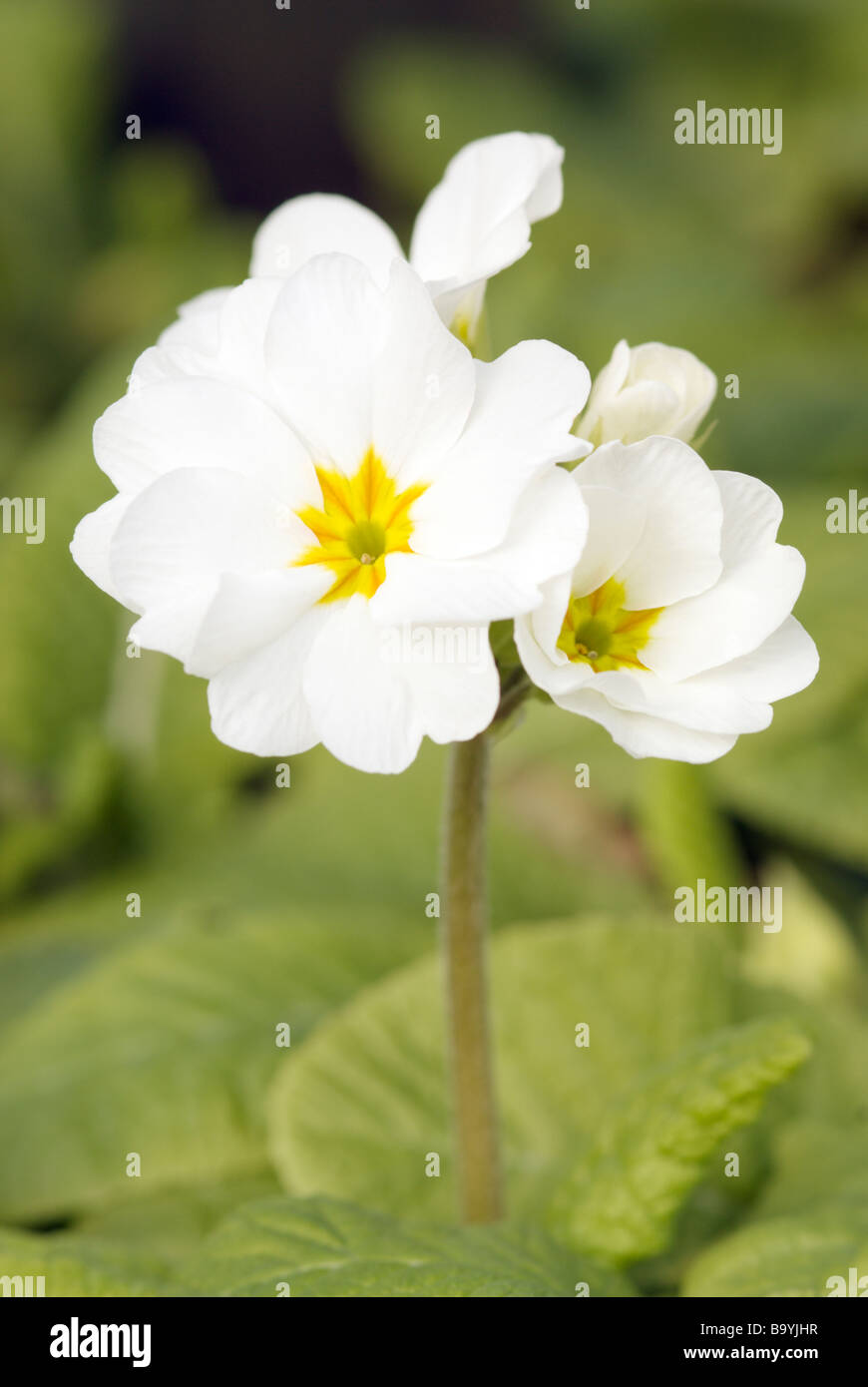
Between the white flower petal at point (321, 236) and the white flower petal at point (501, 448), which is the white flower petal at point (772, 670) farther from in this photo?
the white flower petal at point (321, 236)

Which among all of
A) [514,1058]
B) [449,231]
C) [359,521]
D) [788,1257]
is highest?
[449,231]

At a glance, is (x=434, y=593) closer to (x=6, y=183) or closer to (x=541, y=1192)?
(x=541, y=1192)

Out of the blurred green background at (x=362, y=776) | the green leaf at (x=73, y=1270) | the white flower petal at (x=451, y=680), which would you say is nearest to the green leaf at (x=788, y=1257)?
the blurred green background at (x=362, y=776)

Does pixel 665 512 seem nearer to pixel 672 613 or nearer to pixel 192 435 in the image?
pixel 672 613

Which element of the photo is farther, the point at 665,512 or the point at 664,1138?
the point at 664,1138

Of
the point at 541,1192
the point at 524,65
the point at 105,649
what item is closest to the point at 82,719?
the point at 105,649

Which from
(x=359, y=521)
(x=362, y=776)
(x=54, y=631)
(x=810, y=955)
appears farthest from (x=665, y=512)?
(x=54, y=631)

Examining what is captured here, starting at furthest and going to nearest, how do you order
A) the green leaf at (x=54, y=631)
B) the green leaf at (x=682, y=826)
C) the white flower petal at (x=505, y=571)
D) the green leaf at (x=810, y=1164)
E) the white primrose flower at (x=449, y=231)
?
the green leaf at (x=54, y=631) < the green leaf at (x=682, y=826) < the green leaf at (x=810, y=1164) < the white primrose flower at (x=449, y=231) < the white flower petal at (x=505, y=571)

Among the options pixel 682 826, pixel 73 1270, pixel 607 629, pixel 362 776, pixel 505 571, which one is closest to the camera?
pixel 505 571
